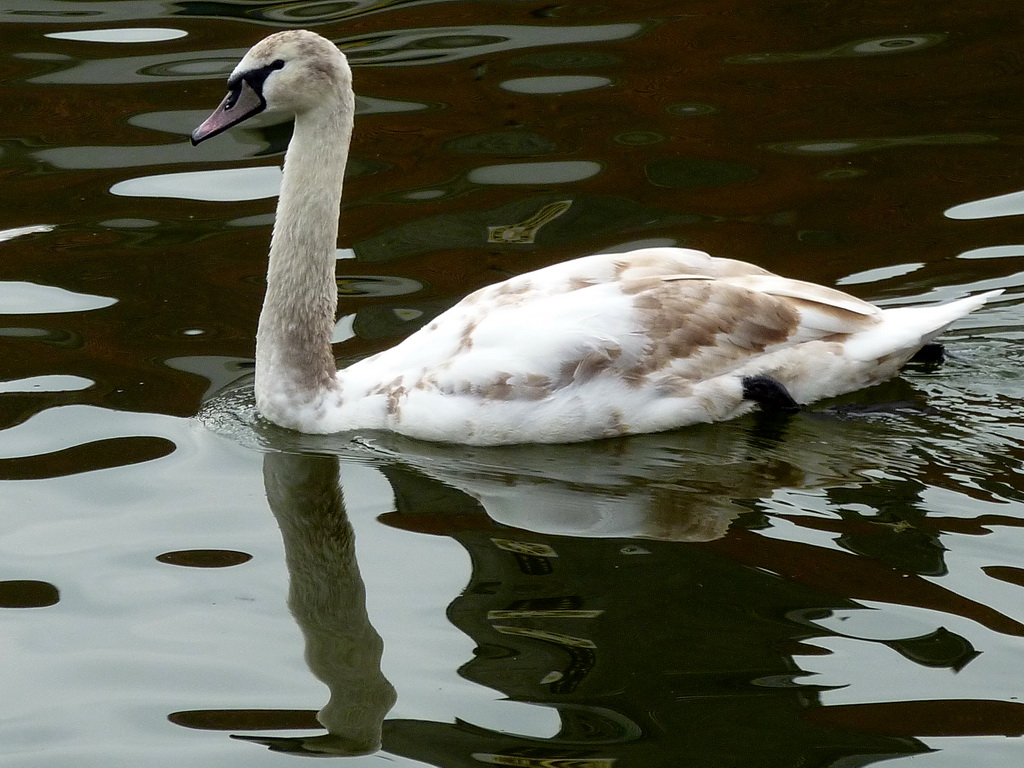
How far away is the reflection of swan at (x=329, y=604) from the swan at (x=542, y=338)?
38 cm

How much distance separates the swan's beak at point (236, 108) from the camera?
22.2ft

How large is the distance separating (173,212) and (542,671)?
538 cm

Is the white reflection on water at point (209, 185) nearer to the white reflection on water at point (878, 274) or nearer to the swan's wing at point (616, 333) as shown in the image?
the swan's wing at point (616, 333)

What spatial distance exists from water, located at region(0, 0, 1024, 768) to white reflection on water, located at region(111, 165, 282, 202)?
3 cm

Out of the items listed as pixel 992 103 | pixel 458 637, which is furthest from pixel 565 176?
pixel 458 637

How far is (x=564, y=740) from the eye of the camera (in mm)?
4648

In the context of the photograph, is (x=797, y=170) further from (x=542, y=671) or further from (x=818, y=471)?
(x=542, y=671)

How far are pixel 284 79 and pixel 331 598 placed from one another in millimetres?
2244

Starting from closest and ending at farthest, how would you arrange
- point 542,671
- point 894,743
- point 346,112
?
point 894,743 < point 542,671 < point 346,112

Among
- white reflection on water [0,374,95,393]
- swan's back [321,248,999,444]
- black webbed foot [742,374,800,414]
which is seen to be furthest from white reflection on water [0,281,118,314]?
black webbed foot [742,374,800,414]

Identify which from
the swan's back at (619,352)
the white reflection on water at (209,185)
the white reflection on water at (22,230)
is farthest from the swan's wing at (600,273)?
the white reflection on water at (22,230)

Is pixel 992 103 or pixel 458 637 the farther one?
pixel 992 103

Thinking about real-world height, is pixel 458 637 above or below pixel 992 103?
below

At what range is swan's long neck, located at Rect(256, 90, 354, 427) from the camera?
6898mm
